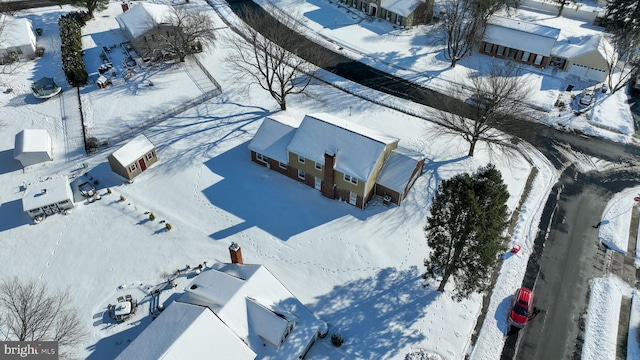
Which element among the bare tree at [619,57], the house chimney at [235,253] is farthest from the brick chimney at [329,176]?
the bare tree at [619,57]

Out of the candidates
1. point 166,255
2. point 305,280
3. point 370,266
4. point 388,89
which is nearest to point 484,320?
point 370,266

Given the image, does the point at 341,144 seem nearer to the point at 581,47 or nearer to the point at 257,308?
the point at 257,308

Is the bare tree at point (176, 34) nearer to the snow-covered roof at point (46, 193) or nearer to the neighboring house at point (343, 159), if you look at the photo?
the neighboring house at point (343, 159)

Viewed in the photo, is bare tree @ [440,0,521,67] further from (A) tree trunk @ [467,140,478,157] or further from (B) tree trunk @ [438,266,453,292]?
(B) tree trunk @ [438,266,453,292]

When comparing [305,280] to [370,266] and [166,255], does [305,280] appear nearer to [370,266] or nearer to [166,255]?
[370,266]

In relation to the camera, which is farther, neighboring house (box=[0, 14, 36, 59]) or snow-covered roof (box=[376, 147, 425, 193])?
neighboring house (box=[0, 14, 36, 59])

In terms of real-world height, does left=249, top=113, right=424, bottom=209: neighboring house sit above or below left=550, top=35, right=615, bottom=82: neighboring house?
below

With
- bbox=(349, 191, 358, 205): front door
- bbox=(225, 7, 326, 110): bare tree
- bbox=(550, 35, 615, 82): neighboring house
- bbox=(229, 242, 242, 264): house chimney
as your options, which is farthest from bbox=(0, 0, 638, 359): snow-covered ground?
bbox=(550, 35, 615, 82): neighboring house
